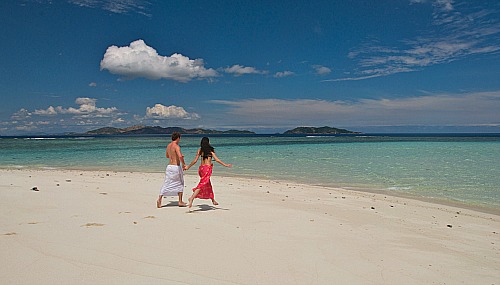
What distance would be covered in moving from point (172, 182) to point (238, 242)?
399 cm

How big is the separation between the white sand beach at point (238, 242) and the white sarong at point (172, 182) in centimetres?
45

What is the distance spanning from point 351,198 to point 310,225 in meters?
4.92

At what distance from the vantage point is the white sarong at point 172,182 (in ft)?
30.8

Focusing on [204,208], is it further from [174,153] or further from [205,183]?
[174,153]

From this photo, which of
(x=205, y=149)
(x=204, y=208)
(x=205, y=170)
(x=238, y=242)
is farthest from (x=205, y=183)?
(x=238, y=242)

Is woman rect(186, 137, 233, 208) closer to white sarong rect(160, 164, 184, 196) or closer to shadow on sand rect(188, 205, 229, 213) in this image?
shadow on sand rect(188, 205, 229, 213)

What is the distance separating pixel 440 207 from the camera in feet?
35.7

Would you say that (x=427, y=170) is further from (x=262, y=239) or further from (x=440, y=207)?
(x=262, y=239)

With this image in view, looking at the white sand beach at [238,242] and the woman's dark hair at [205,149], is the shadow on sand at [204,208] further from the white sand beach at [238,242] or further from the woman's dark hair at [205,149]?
the woman's dark hair at [205,149]

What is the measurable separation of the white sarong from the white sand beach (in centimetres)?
45

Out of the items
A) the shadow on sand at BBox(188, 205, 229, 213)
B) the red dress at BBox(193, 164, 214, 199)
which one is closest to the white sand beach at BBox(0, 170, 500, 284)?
the shadow on sand at BBox(188, 205, 229, 213)

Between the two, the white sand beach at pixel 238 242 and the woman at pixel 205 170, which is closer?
the white sand beach at pixel 238 242

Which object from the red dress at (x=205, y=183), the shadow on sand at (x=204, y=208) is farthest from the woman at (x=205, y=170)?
the shadow on sand at (x=204, y=208)

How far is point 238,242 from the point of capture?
606 cm
